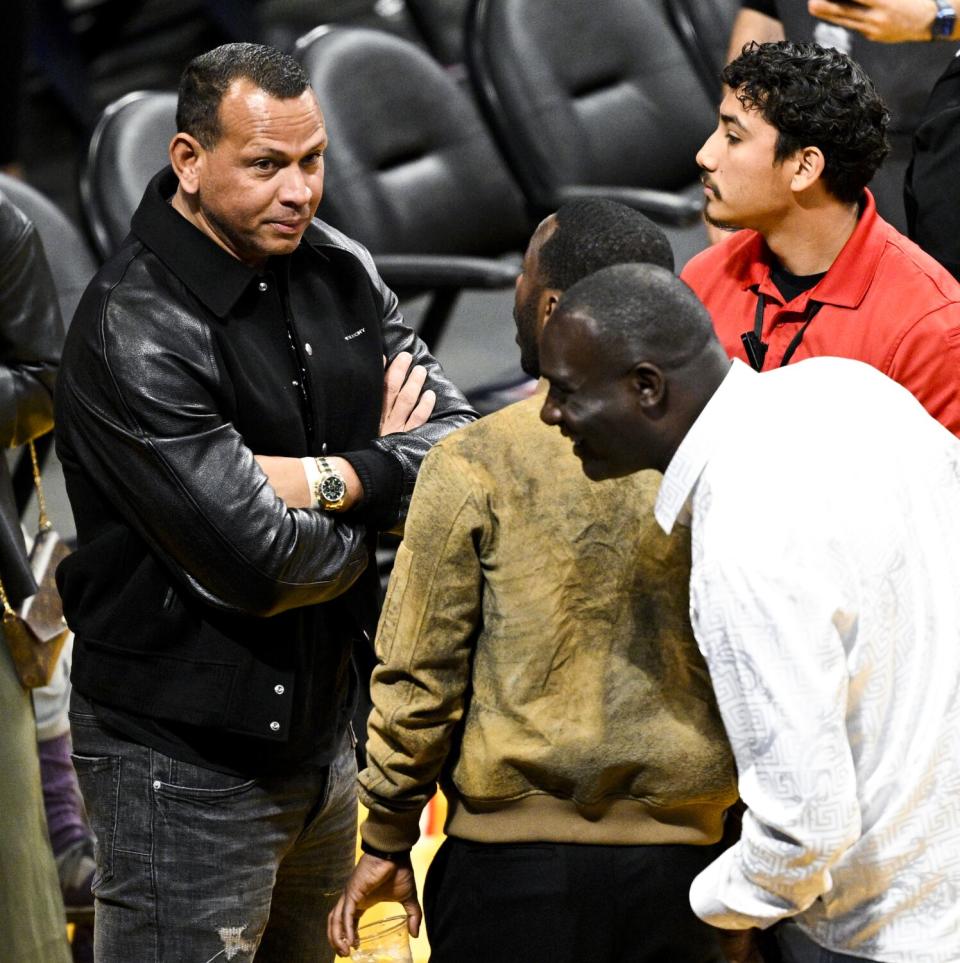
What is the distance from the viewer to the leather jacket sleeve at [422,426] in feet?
6.37

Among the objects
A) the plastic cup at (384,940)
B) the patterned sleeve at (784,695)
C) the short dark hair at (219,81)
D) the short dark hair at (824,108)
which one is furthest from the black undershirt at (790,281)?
the plastic cup at (384,940)

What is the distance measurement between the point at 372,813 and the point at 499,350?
3278 mm

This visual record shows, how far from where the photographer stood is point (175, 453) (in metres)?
1.76

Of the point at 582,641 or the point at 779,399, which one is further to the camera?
the point at 582,641

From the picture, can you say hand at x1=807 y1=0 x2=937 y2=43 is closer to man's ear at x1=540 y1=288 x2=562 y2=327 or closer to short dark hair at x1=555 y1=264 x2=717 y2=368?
man's ear at x1=540 y1=288 x2=562 y2=327

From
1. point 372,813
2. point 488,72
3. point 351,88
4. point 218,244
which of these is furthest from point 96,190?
point 372,813

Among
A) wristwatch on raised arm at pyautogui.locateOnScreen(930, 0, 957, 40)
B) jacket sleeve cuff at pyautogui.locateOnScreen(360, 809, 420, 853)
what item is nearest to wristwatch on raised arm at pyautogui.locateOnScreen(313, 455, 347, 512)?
jacket sleeve cuff at pyautogui.locateOnScreen(360, 809, 420, 853)

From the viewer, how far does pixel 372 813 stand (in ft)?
5.57

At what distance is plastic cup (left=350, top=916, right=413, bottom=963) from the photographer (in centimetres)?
193

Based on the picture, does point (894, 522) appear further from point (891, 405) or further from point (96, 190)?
point (96, 190)

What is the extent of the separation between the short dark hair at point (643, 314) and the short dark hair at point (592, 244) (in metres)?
0.14

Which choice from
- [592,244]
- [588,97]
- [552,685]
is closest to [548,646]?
[552,685]

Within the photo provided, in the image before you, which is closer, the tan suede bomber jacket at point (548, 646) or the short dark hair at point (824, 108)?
the tan suede bomber jacket at point (548, 646)

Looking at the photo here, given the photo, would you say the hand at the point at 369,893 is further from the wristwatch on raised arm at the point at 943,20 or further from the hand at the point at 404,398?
the wristwatch on raised arm at the point at 943,20
